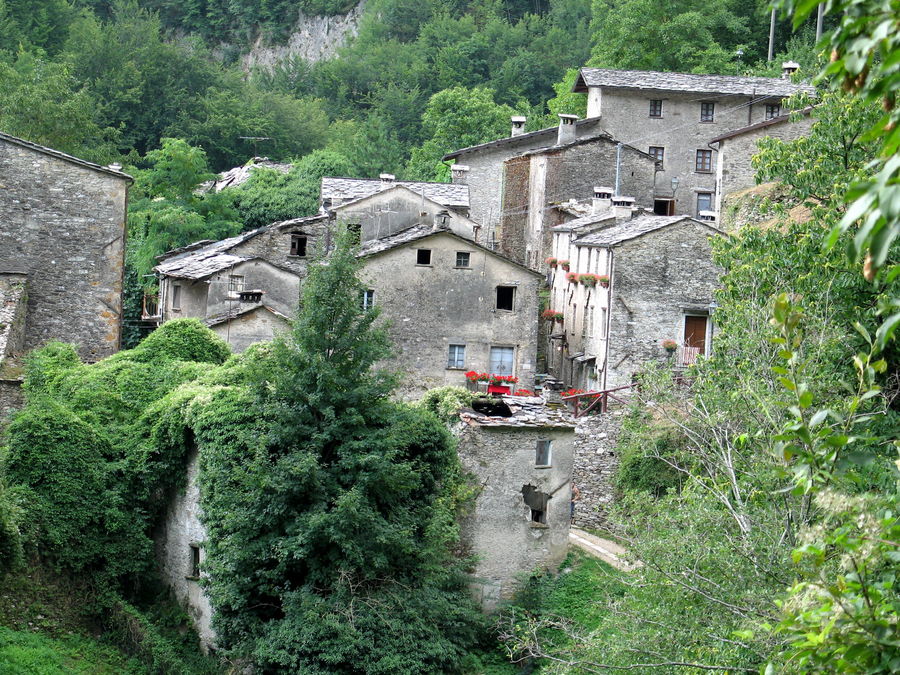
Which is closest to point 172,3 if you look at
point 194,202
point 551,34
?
point 551,34

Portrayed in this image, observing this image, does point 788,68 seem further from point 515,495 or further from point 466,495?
point 466,495

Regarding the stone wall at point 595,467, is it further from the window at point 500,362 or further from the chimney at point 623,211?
the chimney at point 623,211

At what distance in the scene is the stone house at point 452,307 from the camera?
103 ft

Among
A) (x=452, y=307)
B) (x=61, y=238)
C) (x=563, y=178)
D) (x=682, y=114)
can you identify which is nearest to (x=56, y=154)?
(x=61, y=238)

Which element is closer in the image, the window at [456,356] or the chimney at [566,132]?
the window at [456,356]

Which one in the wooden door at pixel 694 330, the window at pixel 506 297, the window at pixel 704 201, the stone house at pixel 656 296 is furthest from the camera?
the window at pixel 704 201

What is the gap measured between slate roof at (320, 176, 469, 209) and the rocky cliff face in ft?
159

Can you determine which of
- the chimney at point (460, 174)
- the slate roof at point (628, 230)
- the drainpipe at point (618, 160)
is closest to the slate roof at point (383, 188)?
the chimney at point (460, 174)

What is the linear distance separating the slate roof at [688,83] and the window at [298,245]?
13.9 meters

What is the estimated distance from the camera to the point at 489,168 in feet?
156

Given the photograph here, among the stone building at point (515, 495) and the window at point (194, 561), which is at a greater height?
the stone building at point (515, 495)

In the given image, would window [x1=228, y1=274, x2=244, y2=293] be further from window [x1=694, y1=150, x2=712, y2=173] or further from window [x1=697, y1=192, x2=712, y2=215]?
window [x1=694, y1=150, x2=712, y2=173]

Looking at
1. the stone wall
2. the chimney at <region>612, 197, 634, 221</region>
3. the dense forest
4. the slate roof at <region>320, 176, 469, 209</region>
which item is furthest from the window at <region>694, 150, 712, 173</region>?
the stone wall

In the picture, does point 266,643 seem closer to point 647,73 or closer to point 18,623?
point 18,623
